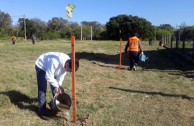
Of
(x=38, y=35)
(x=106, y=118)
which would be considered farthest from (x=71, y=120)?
(x=38, y=35)

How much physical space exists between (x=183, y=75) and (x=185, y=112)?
6264 millimetres

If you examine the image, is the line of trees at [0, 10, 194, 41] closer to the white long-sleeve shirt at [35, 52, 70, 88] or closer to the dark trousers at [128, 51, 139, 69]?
the dark trousers at [128, 51, 139, 69]

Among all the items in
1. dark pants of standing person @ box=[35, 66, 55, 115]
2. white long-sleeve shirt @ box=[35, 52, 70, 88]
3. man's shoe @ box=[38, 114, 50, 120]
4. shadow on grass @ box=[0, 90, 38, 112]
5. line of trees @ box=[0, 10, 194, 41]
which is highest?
line of trees @ box=[0, 10, 194, 41]

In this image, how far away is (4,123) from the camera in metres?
7.00

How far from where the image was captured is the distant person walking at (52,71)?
6.95m

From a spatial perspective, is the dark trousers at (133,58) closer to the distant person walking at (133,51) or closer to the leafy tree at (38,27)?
the distant person walking at (133,51)

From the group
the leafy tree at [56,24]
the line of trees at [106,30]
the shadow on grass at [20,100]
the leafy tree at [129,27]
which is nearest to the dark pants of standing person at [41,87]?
the shadow on grass at [20,100]

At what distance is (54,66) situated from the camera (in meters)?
6.98

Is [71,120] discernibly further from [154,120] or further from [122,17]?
[122,17]

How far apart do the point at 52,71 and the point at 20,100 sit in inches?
84.6

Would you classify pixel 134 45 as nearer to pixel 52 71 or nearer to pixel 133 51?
pixel 133 51

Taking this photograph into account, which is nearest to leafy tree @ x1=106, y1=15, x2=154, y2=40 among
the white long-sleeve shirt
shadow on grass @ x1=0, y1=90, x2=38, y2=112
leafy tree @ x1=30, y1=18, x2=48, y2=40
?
leafy tree @ x1=30, y1=18, x2=48, y2=40

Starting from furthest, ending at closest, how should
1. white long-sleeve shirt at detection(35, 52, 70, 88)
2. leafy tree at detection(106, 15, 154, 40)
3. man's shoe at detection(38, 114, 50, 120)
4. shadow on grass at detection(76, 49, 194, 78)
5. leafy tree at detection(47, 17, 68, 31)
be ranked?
leafy tree at detection(47, 17, 68, 31) → leafy tree at detection(106, 15, 154, 40) → shadow on grass at detection(76, 49, 194, 78) → man's shoe at detection(38, 114, 50, 120) → white long-sleeve shirt at detection(35, 52, 70, 88)

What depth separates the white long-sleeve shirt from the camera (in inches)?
273
